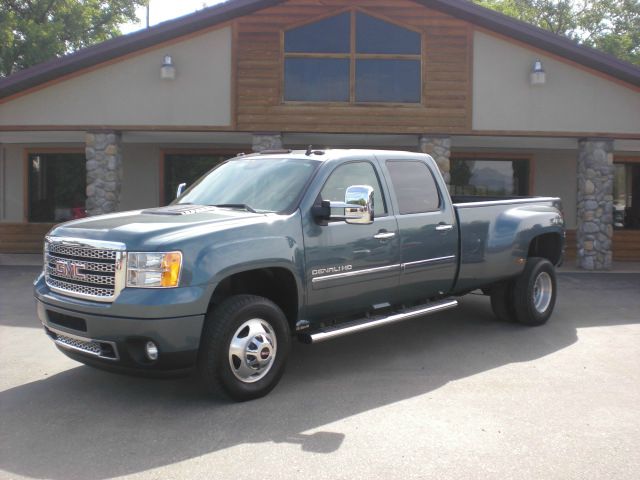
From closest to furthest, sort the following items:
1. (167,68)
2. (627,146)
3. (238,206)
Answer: (238,206) < (167,68) < (627,146)

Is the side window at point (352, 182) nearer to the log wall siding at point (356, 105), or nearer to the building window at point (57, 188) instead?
A: the log wall siding at point (356, 105)

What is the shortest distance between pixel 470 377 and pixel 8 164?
45.9ft

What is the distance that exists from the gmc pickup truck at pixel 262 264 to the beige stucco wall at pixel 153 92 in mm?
6532

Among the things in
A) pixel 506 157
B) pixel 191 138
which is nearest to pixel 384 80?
pixel 191 138

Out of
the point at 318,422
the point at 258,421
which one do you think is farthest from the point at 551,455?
the point at 258,421

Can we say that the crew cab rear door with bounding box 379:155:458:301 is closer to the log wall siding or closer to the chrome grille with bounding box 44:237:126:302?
the chrome grille with bounding box 44:237:126:302

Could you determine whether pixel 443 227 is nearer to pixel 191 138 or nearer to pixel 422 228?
pixel 422 228

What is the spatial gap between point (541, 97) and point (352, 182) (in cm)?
843

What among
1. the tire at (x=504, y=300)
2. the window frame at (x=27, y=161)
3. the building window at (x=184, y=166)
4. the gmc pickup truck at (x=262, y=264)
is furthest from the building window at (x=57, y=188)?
the tire at (x=504, y=300)

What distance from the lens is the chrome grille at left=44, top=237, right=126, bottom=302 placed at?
4.52m

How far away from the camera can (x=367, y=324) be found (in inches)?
221

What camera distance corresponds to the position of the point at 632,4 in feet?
116

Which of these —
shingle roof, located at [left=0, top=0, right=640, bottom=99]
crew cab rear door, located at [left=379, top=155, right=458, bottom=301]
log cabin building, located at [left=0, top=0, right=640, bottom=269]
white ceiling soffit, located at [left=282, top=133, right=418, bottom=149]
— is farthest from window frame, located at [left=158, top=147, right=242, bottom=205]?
crew cab rear door, located at [left=379, top=155, right=458, bottom=301]

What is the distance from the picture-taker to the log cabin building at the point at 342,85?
1257 centimetres
